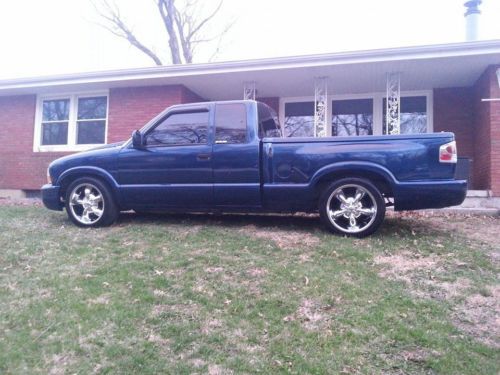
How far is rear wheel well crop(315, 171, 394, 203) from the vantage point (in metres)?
5.62

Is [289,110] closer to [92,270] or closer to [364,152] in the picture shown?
[364,152]

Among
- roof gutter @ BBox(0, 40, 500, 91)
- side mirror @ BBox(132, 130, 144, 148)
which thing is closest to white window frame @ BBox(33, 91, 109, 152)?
roof gutter @ BBox(0, 40, 500, 91)

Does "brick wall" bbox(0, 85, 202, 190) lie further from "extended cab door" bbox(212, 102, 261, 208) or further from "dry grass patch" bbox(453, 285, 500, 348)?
"dry grass patch" bbox(453, 285, 500, 348)

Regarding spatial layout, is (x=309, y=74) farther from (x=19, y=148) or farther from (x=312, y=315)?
(x=19, y=148)

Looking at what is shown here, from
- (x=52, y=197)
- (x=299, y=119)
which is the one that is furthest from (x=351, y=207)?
(x=299, y=119)

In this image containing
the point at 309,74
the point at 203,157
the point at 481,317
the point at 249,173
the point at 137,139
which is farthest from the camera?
the point at 309,74

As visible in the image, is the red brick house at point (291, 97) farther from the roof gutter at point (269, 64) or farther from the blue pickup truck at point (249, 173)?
the blue pickup truck at point (249, 173)

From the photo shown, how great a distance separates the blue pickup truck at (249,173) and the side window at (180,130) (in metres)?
0.01

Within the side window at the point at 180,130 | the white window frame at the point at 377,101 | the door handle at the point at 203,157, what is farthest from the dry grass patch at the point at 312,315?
the white window frame at the point at 377,101

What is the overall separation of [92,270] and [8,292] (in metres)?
0.81

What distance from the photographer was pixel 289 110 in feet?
40.5

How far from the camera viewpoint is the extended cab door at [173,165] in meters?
6.08

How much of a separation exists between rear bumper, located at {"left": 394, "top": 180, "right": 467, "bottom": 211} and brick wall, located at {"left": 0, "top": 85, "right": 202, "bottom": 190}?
268 inches

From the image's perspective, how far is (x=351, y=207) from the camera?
565cm
